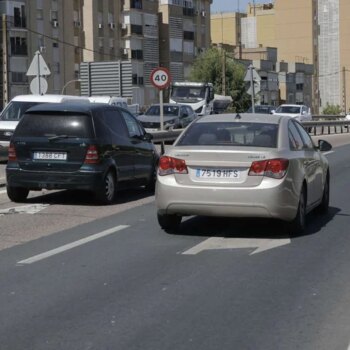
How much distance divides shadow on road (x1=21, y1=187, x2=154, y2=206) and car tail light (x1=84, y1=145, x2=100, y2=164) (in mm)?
884

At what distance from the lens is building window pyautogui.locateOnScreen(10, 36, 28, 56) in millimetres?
66000

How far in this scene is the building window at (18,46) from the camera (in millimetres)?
66000

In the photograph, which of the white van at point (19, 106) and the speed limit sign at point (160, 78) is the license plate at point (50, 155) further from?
the speed limit sign at point (160, 78)

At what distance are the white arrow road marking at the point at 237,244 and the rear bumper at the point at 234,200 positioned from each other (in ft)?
1.07

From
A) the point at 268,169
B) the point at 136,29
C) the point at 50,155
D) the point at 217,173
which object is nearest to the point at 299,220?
the point at 268,169

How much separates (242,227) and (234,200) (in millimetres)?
1347

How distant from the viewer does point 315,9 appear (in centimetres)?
12688

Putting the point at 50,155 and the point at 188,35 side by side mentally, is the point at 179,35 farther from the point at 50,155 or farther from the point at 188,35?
the point at 50,155

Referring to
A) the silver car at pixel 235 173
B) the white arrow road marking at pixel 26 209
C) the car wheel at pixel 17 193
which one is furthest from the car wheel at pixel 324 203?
the car wheel at pixel 17 193

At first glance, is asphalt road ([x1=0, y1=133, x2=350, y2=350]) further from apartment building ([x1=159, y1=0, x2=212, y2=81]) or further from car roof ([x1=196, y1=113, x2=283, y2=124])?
apartment building ([x1=159, y1=0, x2=212, y2=81])

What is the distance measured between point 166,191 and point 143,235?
0.75 meters

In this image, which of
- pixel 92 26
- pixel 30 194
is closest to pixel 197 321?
pixel 30 194

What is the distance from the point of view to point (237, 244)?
967cm

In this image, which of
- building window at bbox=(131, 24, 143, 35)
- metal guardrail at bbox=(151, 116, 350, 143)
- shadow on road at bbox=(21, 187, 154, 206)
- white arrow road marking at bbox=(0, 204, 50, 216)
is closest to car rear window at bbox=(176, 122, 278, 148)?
white arrow road marking at bbox=(0, 204, 50, 216)
